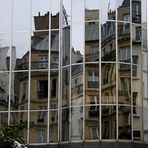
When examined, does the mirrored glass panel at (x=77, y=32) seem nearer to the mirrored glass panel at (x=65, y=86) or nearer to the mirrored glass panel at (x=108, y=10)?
the mirrored glass panel at (x=65, y=86)

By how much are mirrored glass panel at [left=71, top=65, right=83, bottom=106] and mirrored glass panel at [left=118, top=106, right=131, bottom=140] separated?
2.11m

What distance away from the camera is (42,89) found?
32031 mm

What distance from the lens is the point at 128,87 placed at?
100 feet

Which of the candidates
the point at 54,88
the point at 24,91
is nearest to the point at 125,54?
the point at 54,88

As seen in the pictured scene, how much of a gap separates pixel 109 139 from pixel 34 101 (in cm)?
474

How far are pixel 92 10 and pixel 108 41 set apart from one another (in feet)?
6.15

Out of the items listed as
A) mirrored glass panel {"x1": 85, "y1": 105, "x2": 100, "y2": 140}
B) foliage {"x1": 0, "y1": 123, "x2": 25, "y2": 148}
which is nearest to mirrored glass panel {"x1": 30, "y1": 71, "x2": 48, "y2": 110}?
mirrored glass panel {"x1": 85, "y1": 105, "x2": 100, "y2": 140}

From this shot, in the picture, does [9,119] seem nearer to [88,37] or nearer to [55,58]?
[55,58]

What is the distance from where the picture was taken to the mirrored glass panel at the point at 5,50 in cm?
3272

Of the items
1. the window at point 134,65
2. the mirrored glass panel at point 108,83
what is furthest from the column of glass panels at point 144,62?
the mirrored glass panel at point 108,83

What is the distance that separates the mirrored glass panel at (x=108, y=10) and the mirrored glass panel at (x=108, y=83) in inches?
95.1

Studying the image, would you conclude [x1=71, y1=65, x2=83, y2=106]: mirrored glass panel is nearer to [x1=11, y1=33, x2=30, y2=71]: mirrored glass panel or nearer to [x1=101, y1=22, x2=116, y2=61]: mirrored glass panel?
[x1=101, y1=22, x2=116, y2=61]: mirrored glass panel

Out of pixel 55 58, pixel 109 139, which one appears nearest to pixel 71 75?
pixel 55 58

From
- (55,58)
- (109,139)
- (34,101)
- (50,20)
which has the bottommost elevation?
(109,139)
